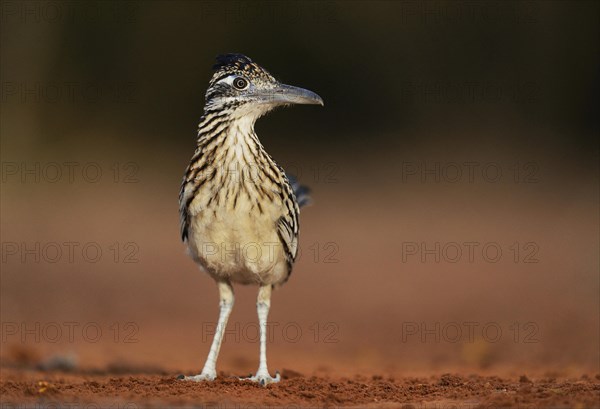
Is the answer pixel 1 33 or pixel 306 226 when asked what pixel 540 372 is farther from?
pixel 1 33

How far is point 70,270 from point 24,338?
4.44m

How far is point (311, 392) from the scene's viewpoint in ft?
23.2

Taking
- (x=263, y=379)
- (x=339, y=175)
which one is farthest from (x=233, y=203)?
(x=339, y=175)

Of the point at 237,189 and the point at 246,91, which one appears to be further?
the point at 246,91

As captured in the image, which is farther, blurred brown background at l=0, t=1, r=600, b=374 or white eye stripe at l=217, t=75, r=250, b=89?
blurred brown background at l=0, t=1, r=600, b=374

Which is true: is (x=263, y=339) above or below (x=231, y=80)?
below

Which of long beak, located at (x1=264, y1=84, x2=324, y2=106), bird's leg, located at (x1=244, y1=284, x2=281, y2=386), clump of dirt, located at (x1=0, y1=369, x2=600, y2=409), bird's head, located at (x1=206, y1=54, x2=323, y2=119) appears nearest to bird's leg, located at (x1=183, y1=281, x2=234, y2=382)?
clump of dirt, located at (x1=0, y1=369, x2=600, y2=409)

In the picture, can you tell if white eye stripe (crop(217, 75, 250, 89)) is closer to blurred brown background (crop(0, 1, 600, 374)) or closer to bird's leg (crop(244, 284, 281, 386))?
bird's leg (crop(244, 284, 281, 386))

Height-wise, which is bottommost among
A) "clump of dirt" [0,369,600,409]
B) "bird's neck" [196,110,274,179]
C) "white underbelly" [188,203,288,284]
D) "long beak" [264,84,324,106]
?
"clump of dirt" [0,369,600,409]

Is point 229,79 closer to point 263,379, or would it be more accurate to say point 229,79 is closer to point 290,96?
point 290,96

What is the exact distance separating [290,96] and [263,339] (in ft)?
6.78

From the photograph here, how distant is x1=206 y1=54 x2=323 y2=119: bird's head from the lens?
299 inches

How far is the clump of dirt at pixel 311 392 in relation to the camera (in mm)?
6379

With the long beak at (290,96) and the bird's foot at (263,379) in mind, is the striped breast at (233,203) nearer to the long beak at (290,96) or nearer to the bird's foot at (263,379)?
the long beak at (290,96)
